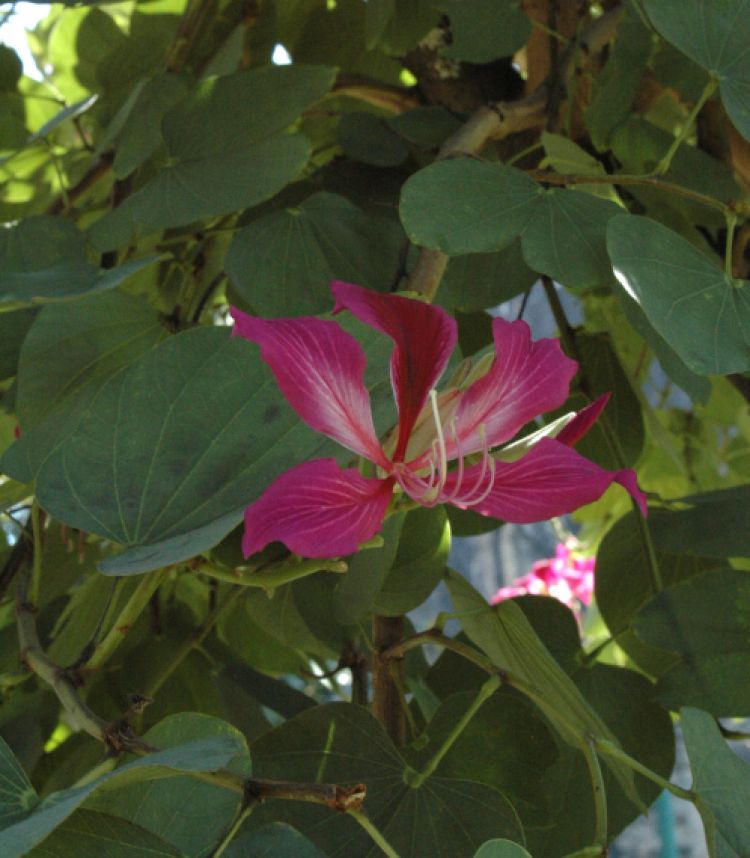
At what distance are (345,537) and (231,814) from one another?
101 mm

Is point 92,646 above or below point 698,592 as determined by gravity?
above

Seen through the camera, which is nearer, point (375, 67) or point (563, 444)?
point (563, 444)

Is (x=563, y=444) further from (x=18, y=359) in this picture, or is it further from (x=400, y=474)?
(x=18, y=359)

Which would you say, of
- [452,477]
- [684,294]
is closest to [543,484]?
[452,477]

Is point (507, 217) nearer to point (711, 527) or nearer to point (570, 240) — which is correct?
point (570, 240)

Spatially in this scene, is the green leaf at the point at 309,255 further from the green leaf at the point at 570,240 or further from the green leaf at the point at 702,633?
the green leaf at the point at 702,633

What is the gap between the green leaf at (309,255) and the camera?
0.57 m

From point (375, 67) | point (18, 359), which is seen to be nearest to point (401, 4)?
point (375, 67)

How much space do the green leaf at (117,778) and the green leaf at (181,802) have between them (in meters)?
0.04

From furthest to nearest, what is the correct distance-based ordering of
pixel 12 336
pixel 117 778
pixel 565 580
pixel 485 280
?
pixel 565 580 → pixel 485 280 → pixel 12 336 → pixel 117 778

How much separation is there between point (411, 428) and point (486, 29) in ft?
1.27

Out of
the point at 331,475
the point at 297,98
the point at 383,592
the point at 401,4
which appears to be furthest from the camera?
the point at 401,4

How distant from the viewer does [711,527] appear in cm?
56

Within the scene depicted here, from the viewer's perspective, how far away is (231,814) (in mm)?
377
